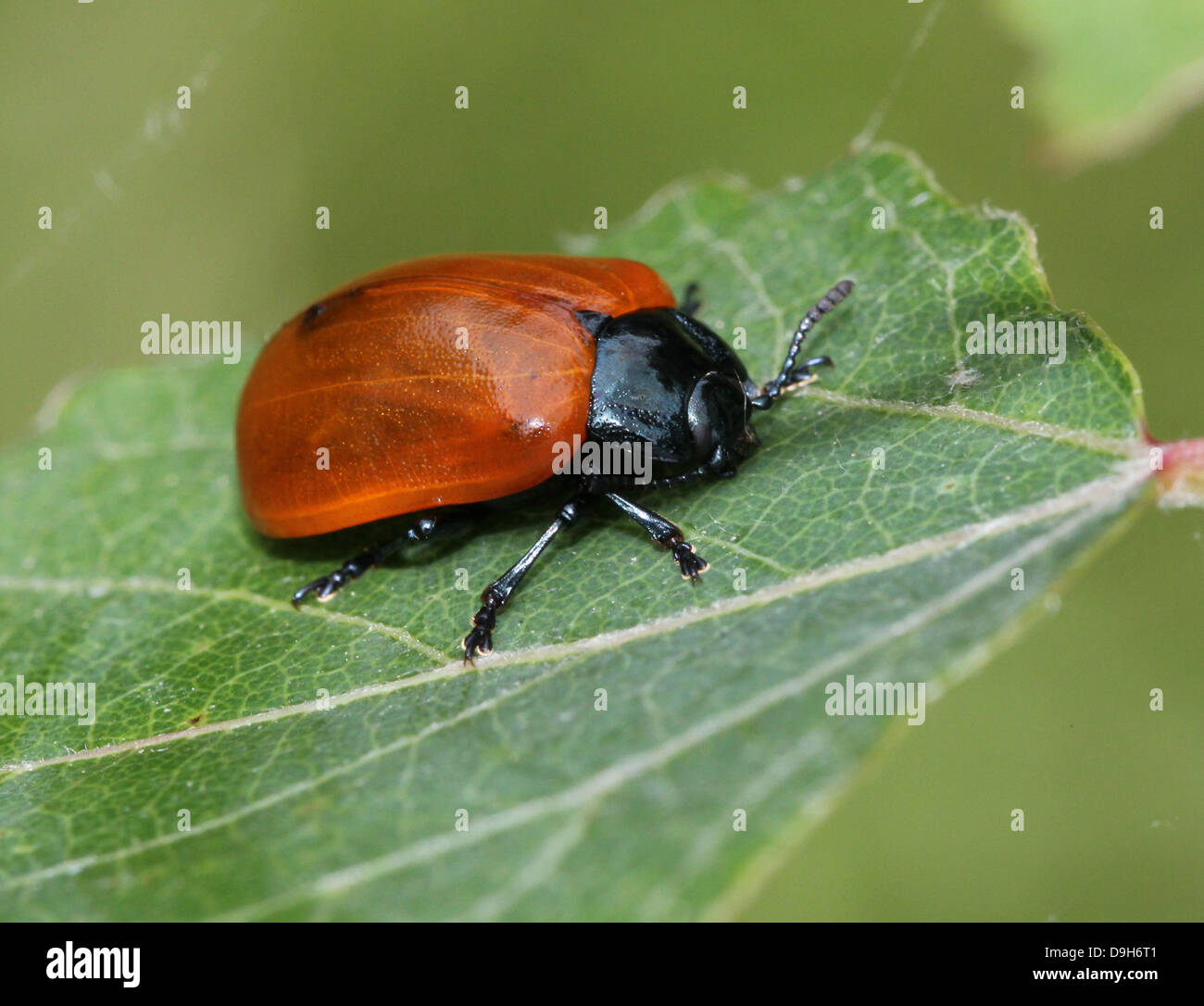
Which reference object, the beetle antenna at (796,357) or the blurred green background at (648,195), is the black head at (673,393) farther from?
the blurred green background at (648,195)

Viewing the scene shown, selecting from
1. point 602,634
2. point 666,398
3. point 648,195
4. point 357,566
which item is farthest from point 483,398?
point 648,195

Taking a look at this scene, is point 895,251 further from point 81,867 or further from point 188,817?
point 81,867

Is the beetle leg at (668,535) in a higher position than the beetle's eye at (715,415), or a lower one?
lower

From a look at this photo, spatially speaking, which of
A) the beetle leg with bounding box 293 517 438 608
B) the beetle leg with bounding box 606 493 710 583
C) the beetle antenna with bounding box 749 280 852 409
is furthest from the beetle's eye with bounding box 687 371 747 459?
the beetle leg with bounding box 293 517 438 608

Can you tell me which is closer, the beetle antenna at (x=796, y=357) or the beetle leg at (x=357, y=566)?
the beetle leg at (x=357, y=566)

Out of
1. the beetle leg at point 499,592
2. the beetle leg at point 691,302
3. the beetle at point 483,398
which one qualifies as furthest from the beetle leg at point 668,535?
the beetle leg at point 691,302

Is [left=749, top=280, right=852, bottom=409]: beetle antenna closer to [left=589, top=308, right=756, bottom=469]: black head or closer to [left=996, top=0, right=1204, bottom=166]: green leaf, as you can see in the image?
[left=589, top=308, right=756, bottom=469]: black head

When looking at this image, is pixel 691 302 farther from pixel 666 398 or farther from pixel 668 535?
pixel 668 535
